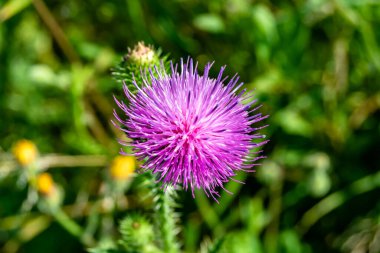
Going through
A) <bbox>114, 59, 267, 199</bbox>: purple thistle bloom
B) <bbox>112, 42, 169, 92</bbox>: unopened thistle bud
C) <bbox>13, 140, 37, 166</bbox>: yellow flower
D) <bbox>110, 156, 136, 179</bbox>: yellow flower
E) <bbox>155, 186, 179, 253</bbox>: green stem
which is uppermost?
<bbox>13, 140, 37, 166</bbox>: yellow flower

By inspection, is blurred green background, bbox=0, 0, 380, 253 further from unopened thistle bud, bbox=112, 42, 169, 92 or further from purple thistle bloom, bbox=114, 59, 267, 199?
purple thistle bloom, bbox=114, 59, 267, 199

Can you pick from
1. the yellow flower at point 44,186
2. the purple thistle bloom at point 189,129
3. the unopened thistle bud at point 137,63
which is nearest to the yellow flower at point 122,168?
the yellow flower at point 44,186

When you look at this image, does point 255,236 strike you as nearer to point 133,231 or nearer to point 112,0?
point 133,231

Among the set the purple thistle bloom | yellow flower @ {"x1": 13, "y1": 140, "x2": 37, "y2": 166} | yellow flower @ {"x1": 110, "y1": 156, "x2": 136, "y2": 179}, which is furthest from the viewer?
yellow flower @ {"x1": 13, "y1": 140, "x2": 37, "y2": 166}

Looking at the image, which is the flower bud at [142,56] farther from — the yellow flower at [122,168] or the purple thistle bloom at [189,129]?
the yellow flower at [122,168]

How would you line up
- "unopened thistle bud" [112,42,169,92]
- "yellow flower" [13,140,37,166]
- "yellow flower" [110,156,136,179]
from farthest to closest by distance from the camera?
"yellow flower" [13,140,37,166], "yellow flower" [110,156,136,179], "unopened thistle bud" [112,42,169,92]

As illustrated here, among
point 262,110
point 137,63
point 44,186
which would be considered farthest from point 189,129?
point 262,110

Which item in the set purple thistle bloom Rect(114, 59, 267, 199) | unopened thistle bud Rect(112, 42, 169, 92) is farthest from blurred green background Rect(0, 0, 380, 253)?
purple thistle bloom Rect(114, 59, 267, 199)
